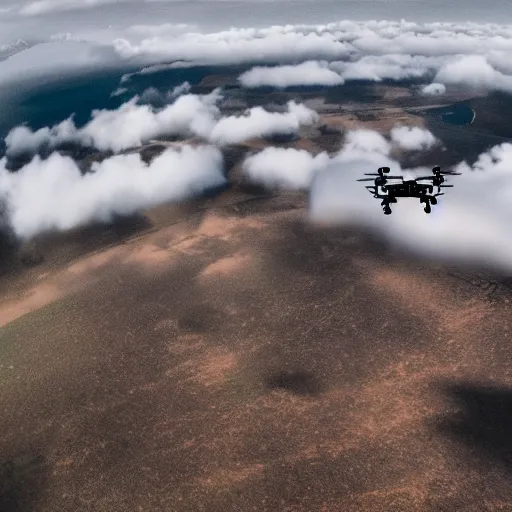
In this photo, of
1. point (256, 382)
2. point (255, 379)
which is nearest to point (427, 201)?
point (256, 382)

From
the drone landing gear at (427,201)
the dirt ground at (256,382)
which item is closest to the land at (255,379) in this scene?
the dirt ground at (256,382)

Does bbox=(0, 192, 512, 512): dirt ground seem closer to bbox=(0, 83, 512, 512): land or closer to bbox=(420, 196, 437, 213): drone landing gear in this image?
bbox=(0, 83, 512, 512): land

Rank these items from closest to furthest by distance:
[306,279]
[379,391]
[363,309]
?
[379,391]
[363,309]
[306,279]

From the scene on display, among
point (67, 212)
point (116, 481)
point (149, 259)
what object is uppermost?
point (67, 212)

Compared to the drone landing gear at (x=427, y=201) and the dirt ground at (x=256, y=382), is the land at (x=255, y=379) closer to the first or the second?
the dirt ground at (x=256, y=382)

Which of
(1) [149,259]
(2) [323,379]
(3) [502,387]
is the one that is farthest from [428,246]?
(1) [149,259]

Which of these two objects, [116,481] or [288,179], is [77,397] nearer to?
[116,481]
